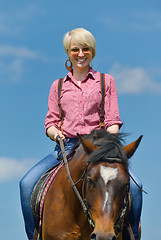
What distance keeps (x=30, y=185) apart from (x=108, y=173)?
9.67 feet

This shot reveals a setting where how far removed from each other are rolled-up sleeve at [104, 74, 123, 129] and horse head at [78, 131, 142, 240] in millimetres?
2206

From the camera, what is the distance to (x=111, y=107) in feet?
34.0

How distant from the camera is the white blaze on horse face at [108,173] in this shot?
750 centimetres

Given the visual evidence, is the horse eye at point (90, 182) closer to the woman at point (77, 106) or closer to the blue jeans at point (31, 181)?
the woman at point (77, 106)

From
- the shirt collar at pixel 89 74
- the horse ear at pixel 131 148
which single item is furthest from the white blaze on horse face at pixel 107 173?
the shirt collar at pixel 89 74

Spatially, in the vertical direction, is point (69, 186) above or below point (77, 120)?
below

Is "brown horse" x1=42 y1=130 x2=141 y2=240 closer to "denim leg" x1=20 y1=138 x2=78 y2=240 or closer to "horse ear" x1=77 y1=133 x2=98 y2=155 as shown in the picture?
"horse ear" x1=77 y1=133 x2=98 y2=155

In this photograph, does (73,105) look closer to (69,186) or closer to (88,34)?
(88,34)

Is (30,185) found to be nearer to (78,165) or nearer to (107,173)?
(78,165)

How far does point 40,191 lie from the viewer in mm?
9531

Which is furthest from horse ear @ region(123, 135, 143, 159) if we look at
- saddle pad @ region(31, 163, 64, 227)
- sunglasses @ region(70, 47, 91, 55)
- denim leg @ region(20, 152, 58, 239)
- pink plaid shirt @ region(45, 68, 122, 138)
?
sunglasses @ region(70, 47, 91, 55)

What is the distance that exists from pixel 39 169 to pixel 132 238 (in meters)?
2.30

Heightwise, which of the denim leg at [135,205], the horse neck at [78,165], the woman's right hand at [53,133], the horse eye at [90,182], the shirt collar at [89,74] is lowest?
the denim leg at [135,205]

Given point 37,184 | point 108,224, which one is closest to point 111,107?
point 37,184
